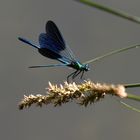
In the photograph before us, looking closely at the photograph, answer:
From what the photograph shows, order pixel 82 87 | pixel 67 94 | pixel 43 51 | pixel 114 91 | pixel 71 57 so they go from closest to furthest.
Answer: pixel 114 91
pixel 67 94
pixel 82 87
pixel 43 51
pixel 71 57

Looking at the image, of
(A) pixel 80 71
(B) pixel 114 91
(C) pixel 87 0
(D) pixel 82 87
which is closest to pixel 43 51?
(A) pixel 80 71

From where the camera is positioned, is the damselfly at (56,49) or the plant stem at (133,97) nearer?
the plant stem at (133,97)

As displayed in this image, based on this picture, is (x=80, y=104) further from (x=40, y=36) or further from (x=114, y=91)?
(x=40, y=36)

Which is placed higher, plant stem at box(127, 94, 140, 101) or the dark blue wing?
the dark blue wing

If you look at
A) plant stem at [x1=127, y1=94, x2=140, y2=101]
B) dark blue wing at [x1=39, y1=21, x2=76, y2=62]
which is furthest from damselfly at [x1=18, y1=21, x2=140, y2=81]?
plant stem at [x1=127, y1=94, x2=140, y2=101]

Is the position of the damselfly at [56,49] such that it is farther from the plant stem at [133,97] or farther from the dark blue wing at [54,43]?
the plant stem at [133,97]

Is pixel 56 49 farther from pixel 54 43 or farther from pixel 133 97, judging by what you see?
pixel 133 97

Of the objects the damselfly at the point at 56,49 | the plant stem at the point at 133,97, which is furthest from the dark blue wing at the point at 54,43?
the plant stem at the point at 133,97

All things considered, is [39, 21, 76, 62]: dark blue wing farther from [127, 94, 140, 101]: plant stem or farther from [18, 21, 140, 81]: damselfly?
[127, 94, 140, 101]: plant stem
